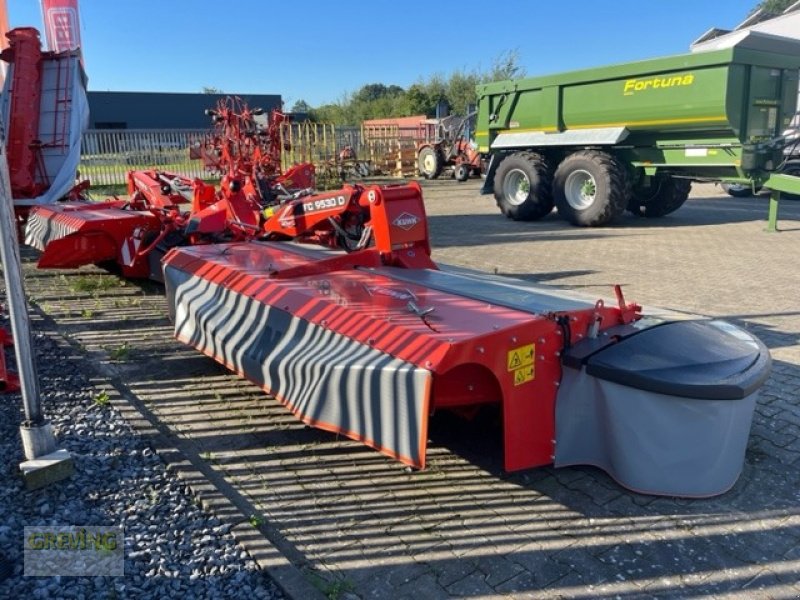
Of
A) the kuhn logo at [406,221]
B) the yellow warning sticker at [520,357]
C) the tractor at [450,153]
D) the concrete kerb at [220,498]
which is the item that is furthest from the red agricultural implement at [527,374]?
the tractor at [450,153]

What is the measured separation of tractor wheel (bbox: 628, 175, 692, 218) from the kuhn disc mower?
30.9ft

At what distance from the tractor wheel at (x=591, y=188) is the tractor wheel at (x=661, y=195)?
4.08 ft

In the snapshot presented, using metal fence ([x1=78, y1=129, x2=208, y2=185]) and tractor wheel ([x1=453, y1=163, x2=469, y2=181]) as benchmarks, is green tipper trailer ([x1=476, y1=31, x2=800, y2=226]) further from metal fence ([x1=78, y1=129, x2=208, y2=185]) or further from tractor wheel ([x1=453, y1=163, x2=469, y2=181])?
metal fence ([x1=78, y1=129, x2=208, y2=185])

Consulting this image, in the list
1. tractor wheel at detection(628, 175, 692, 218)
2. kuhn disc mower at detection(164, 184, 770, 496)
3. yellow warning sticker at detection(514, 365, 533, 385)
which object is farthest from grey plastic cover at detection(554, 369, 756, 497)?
tractor wheel at detection(628, 175, 692, 218)

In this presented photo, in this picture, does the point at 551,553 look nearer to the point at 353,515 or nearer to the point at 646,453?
the point at 646,453

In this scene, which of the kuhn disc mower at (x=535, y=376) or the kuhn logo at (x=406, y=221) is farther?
the kuhn logo at (x=406, y=221)

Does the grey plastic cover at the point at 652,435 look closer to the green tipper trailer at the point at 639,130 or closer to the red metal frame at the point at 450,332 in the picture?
the red metal frame at the point at 450,332

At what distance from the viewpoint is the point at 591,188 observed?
11359 millimetres

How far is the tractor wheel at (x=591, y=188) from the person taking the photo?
35.6 feet

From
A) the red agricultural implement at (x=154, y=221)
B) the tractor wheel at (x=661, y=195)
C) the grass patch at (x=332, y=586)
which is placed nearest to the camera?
the grass patch at (x=332, y=586)

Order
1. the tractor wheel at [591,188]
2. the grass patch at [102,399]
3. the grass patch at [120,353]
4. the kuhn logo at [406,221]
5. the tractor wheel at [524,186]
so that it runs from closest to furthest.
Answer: the grass patch at [102,399] → the kuhn logo at [406,221] → the grass patch at [120,353] → the tractor wheel at [591,188] → the tractor wheel at [524,186]

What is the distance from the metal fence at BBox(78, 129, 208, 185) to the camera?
2069cm

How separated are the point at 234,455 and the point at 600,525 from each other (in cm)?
189

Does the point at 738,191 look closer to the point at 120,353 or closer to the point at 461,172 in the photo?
the point at 461,172
